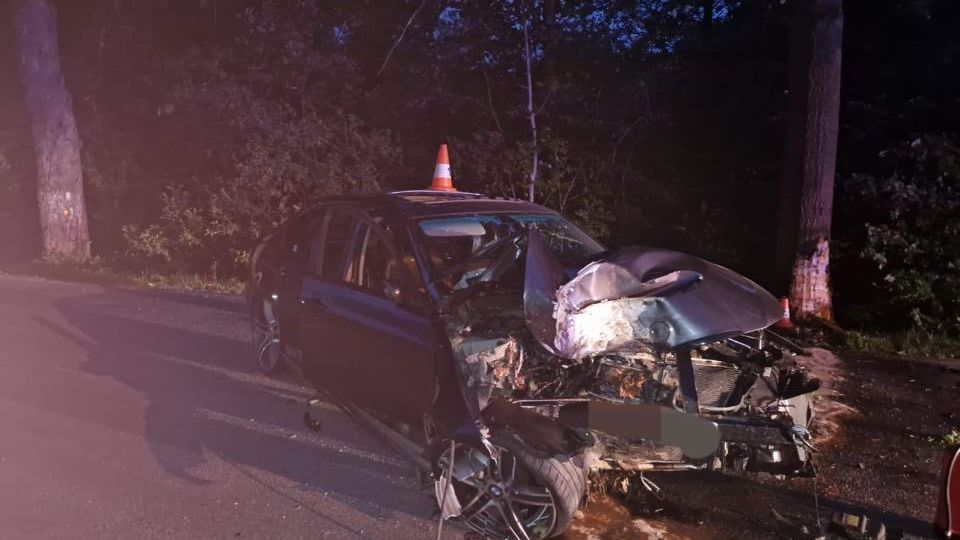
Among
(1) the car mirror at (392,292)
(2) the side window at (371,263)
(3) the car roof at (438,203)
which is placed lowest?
(1) the car mirror at (392,292)

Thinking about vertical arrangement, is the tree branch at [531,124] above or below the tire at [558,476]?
above

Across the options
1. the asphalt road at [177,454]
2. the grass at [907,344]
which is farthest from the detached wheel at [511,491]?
the grass at [907,344]

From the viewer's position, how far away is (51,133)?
14.0 meters

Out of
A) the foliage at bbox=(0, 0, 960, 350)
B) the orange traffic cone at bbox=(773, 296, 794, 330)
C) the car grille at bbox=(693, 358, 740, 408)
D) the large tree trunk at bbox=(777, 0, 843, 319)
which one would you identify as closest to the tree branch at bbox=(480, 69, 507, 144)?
the foliage at bbox=(0, 0, 960, 350)

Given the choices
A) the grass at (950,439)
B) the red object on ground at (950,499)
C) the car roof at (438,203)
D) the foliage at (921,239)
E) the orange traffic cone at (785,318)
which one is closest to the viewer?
the red object on ground at (950,499)

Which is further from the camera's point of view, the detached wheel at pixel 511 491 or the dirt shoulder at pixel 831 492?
the dirt shoulder at pixel 831 492

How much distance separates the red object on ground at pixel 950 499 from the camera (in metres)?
3.14

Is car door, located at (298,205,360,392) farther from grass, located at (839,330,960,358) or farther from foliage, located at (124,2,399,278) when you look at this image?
foliage, located at (124,2,399,278)

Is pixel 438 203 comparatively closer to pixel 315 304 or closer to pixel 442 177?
pixel 315 304

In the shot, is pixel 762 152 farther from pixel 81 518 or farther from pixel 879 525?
pixel 81 518

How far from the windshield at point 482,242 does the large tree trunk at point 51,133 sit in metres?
11.7

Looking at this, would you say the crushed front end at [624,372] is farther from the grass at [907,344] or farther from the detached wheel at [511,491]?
the grass at [907,344]

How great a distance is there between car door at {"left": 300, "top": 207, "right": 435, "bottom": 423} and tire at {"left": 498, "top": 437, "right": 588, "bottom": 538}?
651 millimetres

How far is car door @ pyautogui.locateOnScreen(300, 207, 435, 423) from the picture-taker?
4.18m
